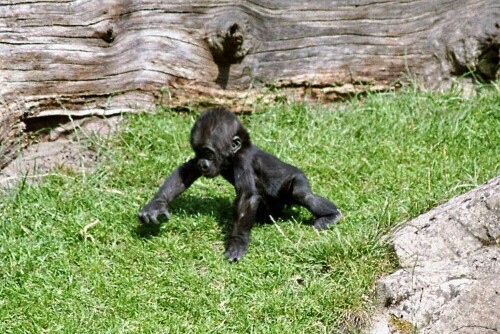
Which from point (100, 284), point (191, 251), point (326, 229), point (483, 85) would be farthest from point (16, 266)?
point (483, 85)

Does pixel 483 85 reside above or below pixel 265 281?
above

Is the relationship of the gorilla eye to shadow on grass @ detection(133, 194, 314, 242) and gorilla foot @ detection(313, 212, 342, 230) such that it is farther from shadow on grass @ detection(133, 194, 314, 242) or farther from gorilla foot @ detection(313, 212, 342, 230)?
gorilla foot @ detection(313, 212, 342, 230)

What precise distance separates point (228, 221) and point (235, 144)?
0.63m

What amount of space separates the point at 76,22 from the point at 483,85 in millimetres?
4387

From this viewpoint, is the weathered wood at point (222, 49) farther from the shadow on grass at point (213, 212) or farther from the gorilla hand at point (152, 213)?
the gorilla hand at point (152, 213)

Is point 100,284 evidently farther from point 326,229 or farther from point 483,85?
point 483,85

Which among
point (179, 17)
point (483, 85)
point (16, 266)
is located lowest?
point (16, 266)

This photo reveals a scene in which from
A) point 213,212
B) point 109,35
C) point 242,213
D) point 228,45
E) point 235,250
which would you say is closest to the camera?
point 235,250

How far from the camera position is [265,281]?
19.7ft

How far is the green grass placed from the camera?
18.8ft

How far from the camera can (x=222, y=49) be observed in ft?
27.7

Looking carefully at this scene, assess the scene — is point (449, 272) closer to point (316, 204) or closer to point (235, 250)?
point (316, 204)

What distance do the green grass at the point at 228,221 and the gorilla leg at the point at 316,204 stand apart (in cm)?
10

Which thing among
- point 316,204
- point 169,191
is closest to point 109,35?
point 169,191
